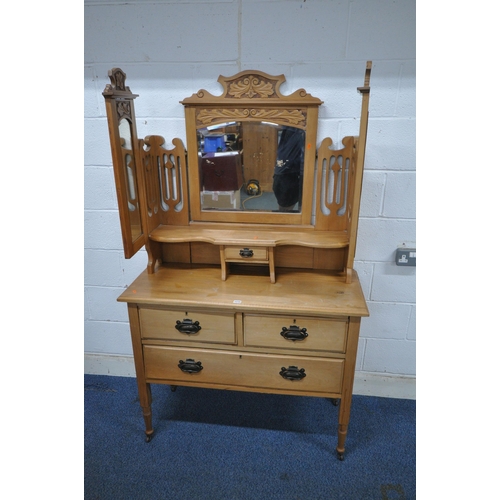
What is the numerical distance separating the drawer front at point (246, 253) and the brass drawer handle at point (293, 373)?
0.46 metres

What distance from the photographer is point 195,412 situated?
1839 millimetres

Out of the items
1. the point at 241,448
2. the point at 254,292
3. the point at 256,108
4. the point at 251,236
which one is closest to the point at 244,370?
the point at 254,292

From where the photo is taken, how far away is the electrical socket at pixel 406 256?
5.45ft

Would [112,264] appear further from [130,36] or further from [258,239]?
[130,36]

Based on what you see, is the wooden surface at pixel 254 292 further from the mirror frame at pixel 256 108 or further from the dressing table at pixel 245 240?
the mirror frame at pixel 256 108

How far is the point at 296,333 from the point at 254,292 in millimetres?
229

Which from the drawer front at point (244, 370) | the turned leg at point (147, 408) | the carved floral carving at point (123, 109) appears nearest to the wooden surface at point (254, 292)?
the drawer front at point (244, 370)

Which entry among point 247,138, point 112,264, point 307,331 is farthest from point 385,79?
point 112,264

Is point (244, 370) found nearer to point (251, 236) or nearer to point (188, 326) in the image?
point (188, 326)

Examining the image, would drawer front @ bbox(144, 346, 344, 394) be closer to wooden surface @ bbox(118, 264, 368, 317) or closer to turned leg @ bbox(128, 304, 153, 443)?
turned leg @ bbox(128, 304, 153, 443)

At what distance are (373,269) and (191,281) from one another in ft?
2.85

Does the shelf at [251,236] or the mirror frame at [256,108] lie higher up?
the mirror frame at [256,108]

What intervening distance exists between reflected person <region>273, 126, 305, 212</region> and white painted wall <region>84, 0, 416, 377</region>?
12 centimetres

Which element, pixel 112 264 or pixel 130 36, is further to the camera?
pixel 112 264
